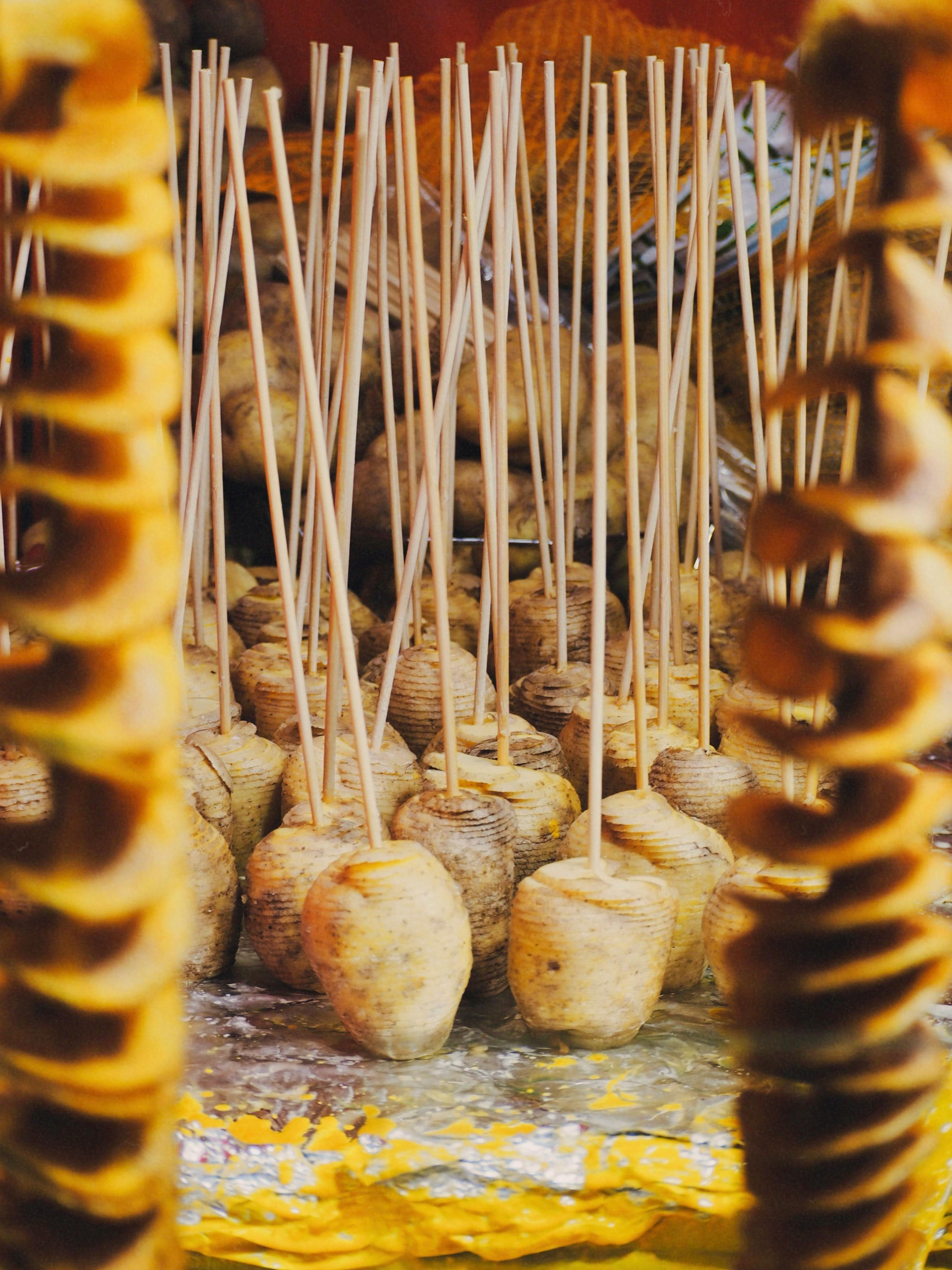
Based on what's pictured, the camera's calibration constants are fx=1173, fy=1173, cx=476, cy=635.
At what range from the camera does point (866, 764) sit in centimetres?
26

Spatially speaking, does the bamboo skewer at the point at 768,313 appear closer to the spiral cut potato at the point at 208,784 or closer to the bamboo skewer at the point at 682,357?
the bamboo skewer at the point at 682,357

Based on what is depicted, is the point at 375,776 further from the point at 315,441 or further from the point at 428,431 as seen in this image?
the point at 315,441

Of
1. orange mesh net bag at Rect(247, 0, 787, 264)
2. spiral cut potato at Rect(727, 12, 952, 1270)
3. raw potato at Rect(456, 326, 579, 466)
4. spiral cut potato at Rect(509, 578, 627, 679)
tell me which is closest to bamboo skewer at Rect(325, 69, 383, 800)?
spiral cut potato at Rect(509, 578, 627, 679)

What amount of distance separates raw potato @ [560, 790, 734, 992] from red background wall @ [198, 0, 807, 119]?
2.26 m

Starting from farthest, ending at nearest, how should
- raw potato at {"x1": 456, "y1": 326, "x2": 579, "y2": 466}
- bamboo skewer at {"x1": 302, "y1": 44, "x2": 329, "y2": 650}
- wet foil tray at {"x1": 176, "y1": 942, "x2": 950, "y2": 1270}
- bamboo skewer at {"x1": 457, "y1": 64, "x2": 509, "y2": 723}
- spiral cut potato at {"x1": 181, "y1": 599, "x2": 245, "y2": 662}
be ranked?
raw potato at {"x1": 456, "y1": 326, "x2": 579, "y2": 466}
spiral cut potato at {"x1": 181, "y1": 599, "x2": 245, "y2": 662}
bamboo skewer at {"x1": 302, "y1": 44, "x2": 329, "y2": 650}
bamboo skewer at {"x1": 457, "y1": 64, "x2": 509, "y2": 723}
wet foil tray at {"x1": 176, "y1": 942, "x2": 950, "y2": 1270}

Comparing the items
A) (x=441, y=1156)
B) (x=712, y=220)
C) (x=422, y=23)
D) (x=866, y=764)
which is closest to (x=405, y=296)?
(x=712, y=220)

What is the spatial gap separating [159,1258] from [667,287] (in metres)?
1.23

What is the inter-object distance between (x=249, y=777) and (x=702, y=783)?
535 millimetres

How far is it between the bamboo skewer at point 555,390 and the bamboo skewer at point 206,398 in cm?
42

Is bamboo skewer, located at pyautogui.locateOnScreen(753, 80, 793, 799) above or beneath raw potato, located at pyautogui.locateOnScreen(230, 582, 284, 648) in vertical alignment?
above

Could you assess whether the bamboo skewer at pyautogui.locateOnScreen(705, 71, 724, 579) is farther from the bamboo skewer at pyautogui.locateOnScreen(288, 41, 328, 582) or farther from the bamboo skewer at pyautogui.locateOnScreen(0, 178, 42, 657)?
the bamboo skewer at pyautogui.locateOnScreen(0, 178, 42, 657)

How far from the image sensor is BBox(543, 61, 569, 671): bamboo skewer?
161 cm

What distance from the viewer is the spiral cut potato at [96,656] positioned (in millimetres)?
222

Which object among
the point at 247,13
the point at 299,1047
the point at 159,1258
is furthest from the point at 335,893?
the point at 247,13
